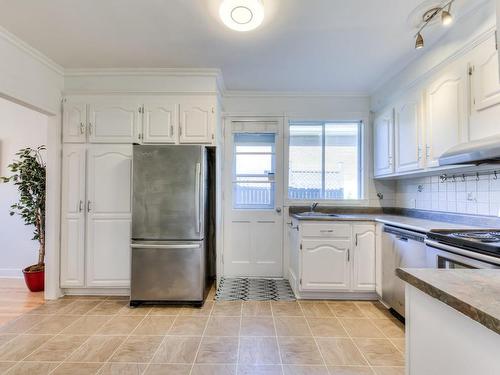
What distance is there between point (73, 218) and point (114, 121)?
113cm

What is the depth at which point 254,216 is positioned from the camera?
3775mm

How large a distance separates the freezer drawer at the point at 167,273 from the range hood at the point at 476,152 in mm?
2206

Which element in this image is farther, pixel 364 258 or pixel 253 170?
pixel 253 170

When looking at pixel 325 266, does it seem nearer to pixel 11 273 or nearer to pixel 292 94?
pixel 292 94

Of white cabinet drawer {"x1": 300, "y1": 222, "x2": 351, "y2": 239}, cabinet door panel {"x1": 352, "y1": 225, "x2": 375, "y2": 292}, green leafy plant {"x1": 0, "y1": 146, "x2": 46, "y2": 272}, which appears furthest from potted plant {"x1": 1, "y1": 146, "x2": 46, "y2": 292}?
cabinet door panel {"x1": 352, "y1": 225, "x2": 375, "y2": 292}

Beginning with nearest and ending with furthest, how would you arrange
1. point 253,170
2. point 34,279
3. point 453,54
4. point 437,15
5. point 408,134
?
point 437,15 < point 453,54 < point 408,134 < point 34,279 < point 253,170

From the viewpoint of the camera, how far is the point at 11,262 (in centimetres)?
375

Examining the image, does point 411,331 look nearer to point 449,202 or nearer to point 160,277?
point 449,202

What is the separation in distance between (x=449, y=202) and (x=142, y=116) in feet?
10.4

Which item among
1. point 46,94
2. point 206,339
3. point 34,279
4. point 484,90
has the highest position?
point 46,94

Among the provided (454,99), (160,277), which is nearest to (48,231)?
(160,277)

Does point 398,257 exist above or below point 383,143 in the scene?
below

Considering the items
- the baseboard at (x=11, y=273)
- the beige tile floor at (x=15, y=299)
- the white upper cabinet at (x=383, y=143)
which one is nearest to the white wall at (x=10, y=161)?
the baseboard at (x=11, y=273)

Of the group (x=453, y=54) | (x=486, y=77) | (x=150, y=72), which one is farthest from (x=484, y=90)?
(x=150, y=72)
